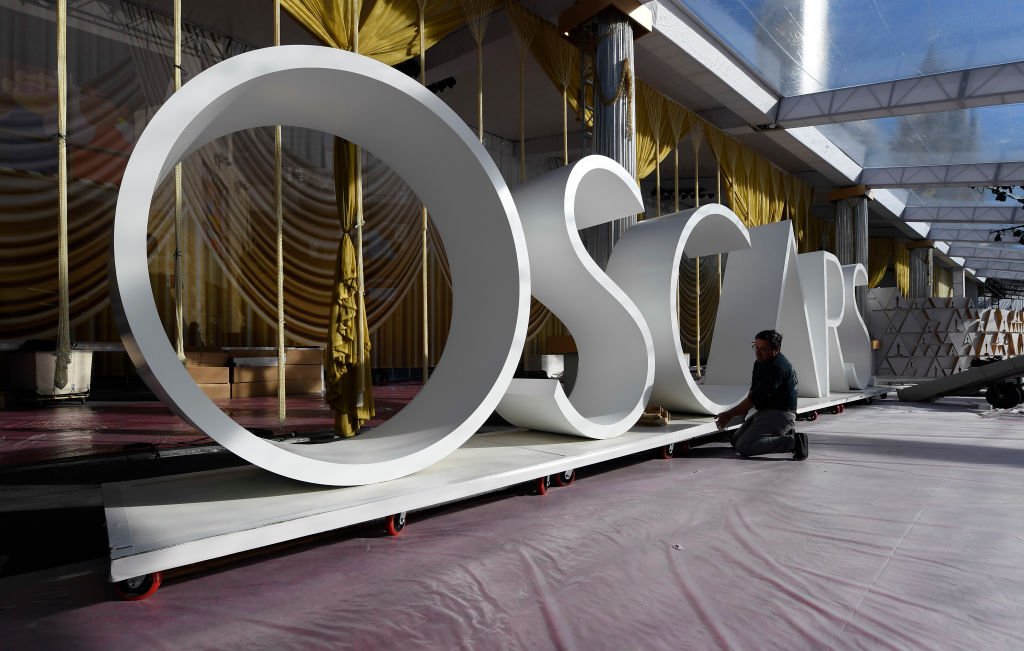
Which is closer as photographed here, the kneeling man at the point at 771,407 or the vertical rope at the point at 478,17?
the kneeling man at the point at 771,407

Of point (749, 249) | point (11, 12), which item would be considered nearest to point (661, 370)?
point (749, 249)

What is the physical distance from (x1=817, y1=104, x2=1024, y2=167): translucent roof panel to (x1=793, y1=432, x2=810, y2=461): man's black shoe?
10068 millimetres

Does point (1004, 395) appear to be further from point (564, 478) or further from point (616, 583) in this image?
point (616, 583)

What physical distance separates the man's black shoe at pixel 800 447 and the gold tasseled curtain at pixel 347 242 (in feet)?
10.8

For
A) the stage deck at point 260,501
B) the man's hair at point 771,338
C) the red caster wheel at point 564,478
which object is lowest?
the red caster wheel at point 564,478

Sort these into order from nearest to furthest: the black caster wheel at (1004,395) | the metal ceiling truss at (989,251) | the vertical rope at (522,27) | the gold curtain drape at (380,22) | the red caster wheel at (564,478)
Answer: the red caster wheel at (564,478) → the gold curtain drape at (380,22) → the vertical rope at (522,27) → the black caster wheel at (1004,395) → the metal ceiling truss at (989,251)

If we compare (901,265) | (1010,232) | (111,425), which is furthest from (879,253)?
(111,425)

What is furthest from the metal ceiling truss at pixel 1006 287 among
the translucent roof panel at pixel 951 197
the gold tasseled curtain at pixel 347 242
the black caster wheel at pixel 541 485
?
the black caster wheel at pixel 541 485

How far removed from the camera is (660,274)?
5484 mm

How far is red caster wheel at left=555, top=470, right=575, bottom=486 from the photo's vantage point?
4238 mm

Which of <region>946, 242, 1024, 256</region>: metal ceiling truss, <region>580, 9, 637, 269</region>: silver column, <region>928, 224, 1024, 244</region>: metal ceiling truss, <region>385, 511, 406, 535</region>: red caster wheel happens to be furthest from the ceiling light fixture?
<region>385, 511, 406, 535</region>: red caster wheel

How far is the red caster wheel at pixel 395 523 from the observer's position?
10.4ft

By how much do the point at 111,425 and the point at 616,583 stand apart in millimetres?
5152

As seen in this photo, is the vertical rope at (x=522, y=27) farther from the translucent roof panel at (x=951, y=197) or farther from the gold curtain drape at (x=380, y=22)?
the translucent roof panel at (x=951, y=197)
